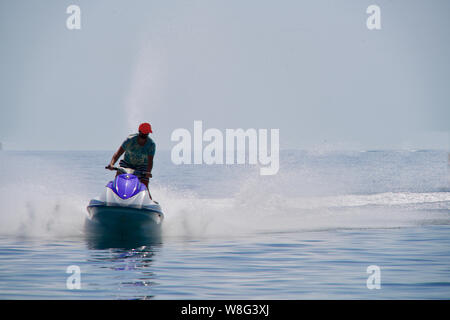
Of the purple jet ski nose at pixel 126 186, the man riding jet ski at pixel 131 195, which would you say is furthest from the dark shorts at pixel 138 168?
the purple jet ski nose at pixel 126 186

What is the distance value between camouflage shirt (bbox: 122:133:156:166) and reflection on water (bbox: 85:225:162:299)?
145cm

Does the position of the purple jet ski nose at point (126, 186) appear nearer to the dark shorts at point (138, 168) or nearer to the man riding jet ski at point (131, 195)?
the man riding jet ski at point (131, 195)

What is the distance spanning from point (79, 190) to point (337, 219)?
19529 mm

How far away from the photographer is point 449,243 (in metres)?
14.6

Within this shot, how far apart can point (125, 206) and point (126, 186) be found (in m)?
0.40

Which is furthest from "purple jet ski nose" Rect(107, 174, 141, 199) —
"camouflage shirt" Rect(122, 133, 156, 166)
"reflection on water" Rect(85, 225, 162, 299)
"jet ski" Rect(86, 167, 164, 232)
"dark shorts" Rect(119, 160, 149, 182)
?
"reflection on water" Rect(85, 225, 162, 299)

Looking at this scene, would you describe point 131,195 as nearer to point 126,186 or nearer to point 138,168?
point 126,186

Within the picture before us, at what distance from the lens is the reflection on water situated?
9.55m

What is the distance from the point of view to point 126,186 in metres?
13.7

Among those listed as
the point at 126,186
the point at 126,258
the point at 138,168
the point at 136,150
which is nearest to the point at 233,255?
the point at 126,258

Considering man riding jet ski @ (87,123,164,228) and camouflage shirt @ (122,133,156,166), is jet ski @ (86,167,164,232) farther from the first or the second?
camouflage shirt @ (122,133,156,166)

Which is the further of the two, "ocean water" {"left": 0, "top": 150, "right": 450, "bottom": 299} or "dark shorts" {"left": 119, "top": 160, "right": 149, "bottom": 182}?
"dark shorts" {"left": 119, "top": 160, "right": 149, "bottom": 182}

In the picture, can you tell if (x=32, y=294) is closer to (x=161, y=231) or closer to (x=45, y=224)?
(x=161, y=231)
